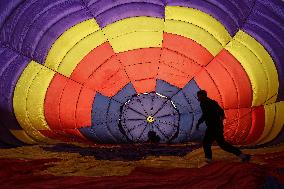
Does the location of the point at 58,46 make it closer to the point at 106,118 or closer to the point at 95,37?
the point at 95,37

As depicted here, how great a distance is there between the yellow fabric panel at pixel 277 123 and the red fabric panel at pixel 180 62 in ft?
5.31

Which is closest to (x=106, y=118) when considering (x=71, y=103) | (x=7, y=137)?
(x=71, y=103)

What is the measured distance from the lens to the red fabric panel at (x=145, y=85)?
828 cm

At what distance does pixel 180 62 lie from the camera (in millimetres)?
7484

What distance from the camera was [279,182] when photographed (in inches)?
135

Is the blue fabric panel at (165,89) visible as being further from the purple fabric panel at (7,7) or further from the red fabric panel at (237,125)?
the purple fabric panel at (7,7)

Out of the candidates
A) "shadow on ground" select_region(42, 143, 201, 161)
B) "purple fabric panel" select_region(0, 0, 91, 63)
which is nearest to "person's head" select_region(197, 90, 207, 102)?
"shadow on ground" select_region(42, 143, 201, 161)

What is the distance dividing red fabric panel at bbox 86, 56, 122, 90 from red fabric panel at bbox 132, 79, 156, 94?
69 centimetres

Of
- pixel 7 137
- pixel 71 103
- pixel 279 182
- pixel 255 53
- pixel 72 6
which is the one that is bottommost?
pixel 279 182

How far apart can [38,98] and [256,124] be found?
140 inches

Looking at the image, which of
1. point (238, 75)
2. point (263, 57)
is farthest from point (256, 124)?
point (263, 57)

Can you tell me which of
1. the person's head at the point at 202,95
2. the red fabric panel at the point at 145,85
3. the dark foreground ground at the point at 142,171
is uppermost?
the red fabric panel at the point at 145,85

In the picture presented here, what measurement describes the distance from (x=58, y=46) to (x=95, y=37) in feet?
1.89

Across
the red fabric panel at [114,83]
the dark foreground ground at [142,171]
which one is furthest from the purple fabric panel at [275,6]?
the red fabric panel at [114,83]
